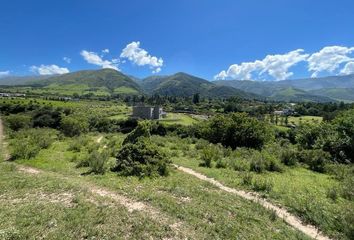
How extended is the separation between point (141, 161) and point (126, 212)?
21.6 feet

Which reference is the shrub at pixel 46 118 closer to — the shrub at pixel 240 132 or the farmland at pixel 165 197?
the shrub at pixel 240 132

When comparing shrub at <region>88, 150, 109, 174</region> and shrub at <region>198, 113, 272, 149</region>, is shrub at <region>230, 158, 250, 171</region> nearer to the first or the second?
shrub at <region>88, 150, 109, 174</region>

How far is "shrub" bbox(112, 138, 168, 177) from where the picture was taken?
49.9 ft

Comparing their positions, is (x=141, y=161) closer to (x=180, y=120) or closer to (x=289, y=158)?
(x=289, y=158)

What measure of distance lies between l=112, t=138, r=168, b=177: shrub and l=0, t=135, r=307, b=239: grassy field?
1186 mm

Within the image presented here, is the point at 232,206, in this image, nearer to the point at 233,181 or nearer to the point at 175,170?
the point at 233,181

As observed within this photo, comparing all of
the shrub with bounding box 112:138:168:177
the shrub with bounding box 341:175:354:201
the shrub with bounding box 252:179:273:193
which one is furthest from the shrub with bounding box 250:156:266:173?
the shrub with bounding box 112:138:168:177

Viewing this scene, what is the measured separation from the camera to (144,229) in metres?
8.41

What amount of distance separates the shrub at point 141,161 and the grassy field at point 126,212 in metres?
1.19

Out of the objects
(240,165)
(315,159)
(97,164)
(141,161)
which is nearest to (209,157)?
(240,165)

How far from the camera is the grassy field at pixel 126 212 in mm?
8195

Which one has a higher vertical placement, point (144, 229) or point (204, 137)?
point (144, 229)

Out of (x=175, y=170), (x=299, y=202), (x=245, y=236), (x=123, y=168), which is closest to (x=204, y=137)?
(x=175, y=170)

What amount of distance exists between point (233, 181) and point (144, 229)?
7.79 m
